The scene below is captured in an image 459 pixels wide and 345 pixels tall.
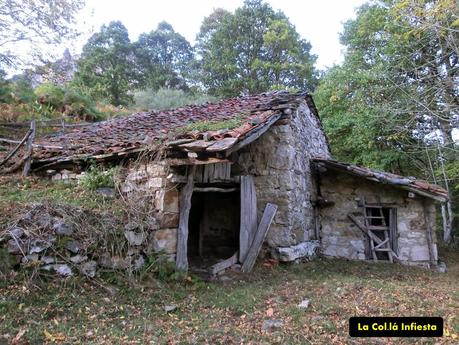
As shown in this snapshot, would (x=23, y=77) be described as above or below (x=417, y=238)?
above

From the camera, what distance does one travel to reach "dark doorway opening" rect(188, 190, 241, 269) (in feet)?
27.5

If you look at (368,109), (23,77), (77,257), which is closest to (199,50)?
(23,77)

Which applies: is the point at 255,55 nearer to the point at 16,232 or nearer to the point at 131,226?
the point at 131,226

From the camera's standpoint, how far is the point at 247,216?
20.4ft

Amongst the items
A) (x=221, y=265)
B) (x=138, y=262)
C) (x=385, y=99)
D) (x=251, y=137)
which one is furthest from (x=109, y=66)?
(x=138, y=262)

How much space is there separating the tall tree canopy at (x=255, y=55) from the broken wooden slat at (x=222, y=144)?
1481cm

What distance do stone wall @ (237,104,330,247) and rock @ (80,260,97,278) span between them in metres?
3.18

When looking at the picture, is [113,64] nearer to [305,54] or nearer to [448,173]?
[305,54]

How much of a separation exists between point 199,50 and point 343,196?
17.9 meters

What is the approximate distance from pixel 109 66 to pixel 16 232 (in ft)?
57.9

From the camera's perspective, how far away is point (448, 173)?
980 centimetres

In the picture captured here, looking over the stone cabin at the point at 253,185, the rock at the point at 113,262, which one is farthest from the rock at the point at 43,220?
the stone cabin at the point at 253,185

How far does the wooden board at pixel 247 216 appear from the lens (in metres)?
6.14

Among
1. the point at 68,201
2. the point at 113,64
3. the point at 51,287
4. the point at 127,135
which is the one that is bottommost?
the point at 51,287
